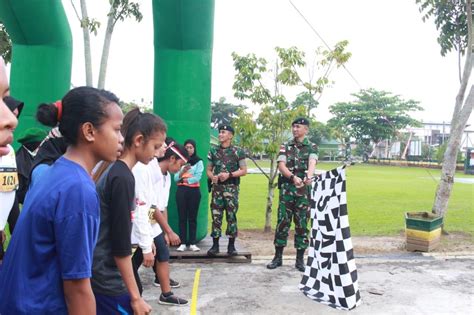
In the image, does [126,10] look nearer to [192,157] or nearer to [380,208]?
[192,157]

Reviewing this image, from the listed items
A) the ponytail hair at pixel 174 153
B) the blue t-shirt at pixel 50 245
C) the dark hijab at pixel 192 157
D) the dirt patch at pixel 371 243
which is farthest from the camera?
the dirt patch at pixel 371 243

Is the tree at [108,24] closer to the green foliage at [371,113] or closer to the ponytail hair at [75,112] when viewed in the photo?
the ponytail hair at [75,112]

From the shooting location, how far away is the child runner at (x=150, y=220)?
2994 mm

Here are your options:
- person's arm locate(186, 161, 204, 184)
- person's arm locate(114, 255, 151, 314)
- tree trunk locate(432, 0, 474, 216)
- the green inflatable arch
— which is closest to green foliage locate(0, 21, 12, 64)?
the green inflatable arch

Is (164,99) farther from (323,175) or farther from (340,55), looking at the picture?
(340,55)

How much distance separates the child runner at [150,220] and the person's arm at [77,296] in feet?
3.75

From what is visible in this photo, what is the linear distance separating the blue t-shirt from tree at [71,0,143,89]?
21.9 feet

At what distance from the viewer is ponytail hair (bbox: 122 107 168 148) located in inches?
103

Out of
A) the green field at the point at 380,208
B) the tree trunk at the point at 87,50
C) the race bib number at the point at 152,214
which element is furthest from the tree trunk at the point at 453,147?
the tree trunk at the point at 87,50

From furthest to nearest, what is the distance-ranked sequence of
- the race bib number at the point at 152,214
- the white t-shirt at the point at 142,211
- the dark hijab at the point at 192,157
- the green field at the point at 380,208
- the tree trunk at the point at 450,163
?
1. the green field at the point at 380,208
2. the tree trunk at the point at 450,163
3. the dark hijab at the point at 192,157
4. the race bib number at the point at 152,214
5. the white t-shirt at the point at 142,211

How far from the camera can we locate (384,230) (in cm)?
898

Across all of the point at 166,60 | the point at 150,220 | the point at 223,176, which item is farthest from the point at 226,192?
the point at 150,220

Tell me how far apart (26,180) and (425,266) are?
475cm

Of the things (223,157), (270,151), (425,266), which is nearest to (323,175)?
(223,157)
